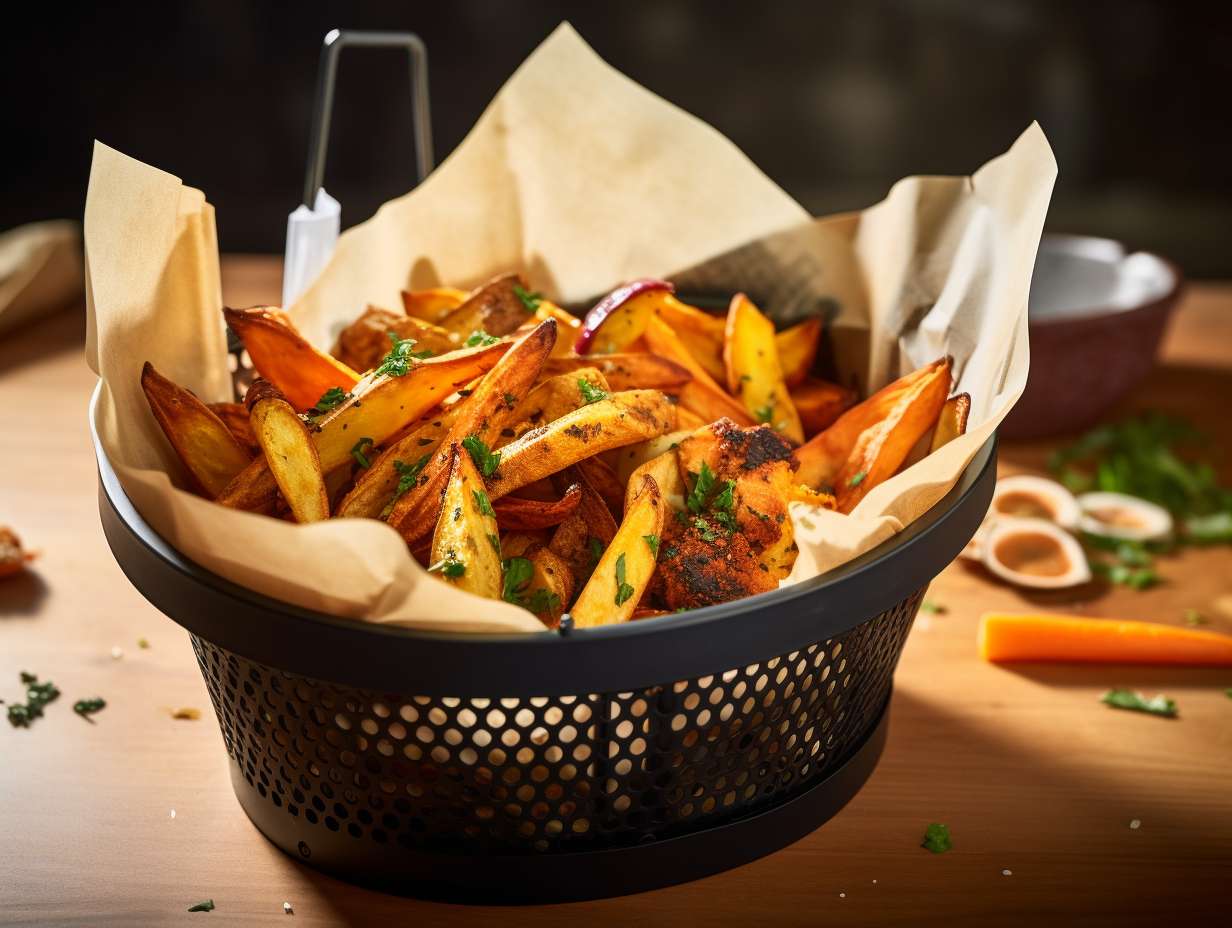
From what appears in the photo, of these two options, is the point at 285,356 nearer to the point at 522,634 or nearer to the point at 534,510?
the point at 534,510

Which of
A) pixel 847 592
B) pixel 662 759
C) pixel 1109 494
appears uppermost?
pixel 847 592

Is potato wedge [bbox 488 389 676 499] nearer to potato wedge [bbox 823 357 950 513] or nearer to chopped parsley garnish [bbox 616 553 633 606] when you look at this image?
chopped parsley garnish [bbox 616 553 633 606]

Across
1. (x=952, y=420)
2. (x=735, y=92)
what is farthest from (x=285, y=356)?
(x=735, y=92)

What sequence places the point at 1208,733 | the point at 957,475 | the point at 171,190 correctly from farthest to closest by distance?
the point at 1208,733 < the point at 171,190 < the point at 957,475

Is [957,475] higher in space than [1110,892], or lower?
higher

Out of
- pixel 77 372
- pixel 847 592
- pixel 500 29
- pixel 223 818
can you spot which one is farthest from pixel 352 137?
pixel 847 592

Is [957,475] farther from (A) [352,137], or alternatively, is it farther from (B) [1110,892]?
(A) [352,137]
